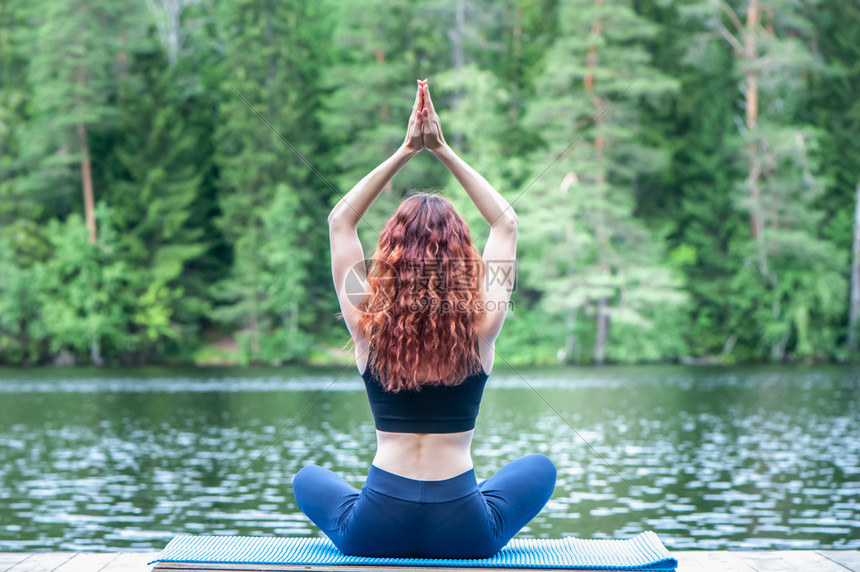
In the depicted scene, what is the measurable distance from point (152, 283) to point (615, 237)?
14358 mm

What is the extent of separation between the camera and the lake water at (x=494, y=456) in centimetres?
743

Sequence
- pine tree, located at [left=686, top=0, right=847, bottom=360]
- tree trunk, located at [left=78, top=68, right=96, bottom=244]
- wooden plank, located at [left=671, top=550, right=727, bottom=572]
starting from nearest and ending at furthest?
wooden plank, located at [left=671, top=550, right=727, bottom=572] < pine tree, located at [left=686, top=0, right=847, bottom=360] < tree trunk, located at [left=78, top=68, right=96, bottom=244]

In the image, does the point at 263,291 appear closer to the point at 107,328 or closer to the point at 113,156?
the point at 107,328

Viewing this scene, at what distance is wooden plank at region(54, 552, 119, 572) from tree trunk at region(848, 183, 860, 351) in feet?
92.2

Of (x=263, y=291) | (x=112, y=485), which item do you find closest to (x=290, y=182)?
(x=263, y=291)

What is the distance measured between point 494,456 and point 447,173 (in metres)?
20.7

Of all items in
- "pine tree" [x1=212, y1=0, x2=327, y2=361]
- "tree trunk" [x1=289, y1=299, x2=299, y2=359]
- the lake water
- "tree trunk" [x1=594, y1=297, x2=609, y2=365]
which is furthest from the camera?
"pine tree" [x1=212, y1=0, x2=327, y2=361]

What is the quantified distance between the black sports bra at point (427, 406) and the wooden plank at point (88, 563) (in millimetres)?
1540

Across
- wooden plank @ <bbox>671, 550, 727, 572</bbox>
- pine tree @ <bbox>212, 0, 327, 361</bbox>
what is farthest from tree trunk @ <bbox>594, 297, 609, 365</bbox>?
wooden plank @ <bbox>671, 550, 727, 572</bbox>

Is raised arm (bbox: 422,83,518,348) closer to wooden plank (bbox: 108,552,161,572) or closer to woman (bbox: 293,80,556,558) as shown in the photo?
woman (bbox: 293,80,556,558)

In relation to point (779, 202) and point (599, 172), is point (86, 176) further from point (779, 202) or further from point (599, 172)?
point (779, 202)

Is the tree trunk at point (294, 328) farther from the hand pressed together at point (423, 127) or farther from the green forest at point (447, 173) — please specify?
the hand pressed together at point (423, 127)

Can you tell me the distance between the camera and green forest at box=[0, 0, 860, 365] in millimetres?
28391

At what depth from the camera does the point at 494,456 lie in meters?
10.8
